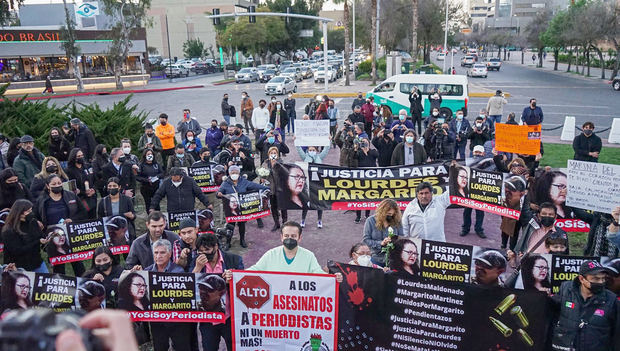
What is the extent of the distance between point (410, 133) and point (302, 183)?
2748mm

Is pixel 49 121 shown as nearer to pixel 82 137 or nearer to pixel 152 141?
pixel 82 137

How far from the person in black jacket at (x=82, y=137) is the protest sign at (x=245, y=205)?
444cm

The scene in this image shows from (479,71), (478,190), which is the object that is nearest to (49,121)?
(478,190)

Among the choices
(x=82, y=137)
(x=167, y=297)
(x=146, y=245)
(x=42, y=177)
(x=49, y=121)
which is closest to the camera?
(x=167, y=297)

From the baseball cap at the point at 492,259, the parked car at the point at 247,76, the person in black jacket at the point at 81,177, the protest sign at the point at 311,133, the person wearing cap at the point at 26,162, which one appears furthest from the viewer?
the parked car at the point at 247,76

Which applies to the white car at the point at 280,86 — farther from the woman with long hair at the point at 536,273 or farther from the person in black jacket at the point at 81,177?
the woman with long hair at the point at 536,273

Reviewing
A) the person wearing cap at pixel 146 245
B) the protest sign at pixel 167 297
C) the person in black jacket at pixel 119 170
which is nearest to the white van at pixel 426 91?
the person in black jacket at pixel 119 170

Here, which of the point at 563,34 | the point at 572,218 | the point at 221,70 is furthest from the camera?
the point at 221,70

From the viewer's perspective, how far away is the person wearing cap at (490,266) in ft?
18.1

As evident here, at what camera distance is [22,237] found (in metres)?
6.46

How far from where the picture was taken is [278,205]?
9445 millimetres

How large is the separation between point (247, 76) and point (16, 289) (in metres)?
46.0

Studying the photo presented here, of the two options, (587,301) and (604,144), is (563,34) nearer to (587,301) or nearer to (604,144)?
(604,144)

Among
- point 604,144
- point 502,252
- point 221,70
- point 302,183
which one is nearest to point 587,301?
point 502,252
